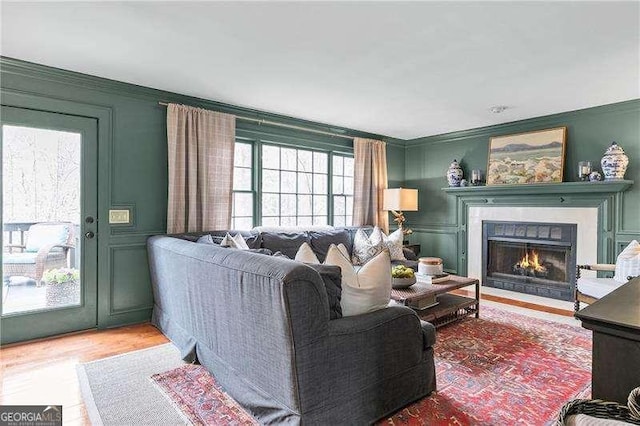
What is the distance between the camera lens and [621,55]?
2.84m

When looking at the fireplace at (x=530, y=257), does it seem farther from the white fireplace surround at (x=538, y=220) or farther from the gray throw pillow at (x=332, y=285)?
the gray throw pillow at (x=332, y=285)

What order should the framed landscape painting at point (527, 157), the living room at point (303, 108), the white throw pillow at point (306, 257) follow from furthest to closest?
the framed landscape painting at point (527, 157), the living room at point (303, 108), the white throw pillow at point (306, 257)

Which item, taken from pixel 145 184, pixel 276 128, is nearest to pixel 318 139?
pixel 276 128

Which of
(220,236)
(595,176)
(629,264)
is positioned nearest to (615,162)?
(595,176)

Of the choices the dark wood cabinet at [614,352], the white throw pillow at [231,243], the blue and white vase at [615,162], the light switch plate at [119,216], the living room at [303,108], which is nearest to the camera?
the dark wood cabinet at [614,352]

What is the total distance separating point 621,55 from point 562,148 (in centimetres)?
191

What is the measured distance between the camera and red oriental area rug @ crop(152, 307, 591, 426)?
204 centimetres

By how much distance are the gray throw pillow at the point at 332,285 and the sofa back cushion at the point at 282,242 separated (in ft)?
7.22

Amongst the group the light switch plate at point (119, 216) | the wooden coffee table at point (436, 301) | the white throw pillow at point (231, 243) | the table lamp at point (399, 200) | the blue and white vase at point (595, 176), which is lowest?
the wooden coffee table at point (436, 301)

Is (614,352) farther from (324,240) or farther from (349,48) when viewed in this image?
(324,240)

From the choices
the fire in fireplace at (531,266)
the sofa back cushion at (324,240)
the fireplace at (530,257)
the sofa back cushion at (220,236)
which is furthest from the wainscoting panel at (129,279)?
the fire in fireplace at (531,266)

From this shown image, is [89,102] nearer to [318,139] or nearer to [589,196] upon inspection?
[318,139]

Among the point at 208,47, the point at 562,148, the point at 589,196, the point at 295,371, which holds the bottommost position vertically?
the point at 295,371

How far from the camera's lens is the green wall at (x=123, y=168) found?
3.29m
